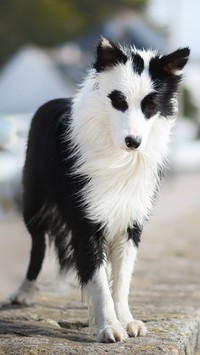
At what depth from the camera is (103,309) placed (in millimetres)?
4613

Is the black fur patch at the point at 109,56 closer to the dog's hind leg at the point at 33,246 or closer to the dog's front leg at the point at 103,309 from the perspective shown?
the dog's front leg at the point at 103,309

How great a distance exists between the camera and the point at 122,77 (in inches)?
181

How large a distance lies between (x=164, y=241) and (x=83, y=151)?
5.62 meters

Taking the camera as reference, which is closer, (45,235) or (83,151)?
(83,151)

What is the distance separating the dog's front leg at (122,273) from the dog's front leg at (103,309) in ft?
0.43

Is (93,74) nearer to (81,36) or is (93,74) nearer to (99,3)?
(81,36)

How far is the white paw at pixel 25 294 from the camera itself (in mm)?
5781

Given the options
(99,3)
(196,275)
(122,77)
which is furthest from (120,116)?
(99,3)

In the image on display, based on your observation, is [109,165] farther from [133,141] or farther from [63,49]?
[63,49]

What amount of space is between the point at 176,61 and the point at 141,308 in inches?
65.0

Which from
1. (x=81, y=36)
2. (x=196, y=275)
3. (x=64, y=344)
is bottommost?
(x=64, y=344)

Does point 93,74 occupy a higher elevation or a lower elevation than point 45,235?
higher

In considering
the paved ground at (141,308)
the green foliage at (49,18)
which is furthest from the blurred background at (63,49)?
the paved ground at (141,308)

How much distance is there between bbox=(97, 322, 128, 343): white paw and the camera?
14.6 feet
